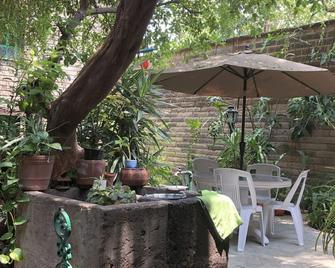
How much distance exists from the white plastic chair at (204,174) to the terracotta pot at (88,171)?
1.96m

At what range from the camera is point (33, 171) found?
11.4ft

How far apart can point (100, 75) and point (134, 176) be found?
1.06 metres

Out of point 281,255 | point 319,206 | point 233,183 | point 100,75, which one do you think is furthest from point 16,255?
point 319,206

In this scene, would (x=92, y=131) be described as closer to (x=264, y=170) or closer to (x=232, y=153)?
(x=264, y=170)

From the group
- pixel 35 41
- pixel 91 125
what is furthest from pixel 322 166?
pixel 35 41

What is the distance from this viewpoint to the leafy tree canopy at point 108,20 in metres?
5.57

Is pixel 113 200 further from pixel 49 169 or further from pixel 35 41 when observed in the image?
pixel 35 41

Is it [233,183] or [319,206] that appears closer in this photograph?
[233,183]

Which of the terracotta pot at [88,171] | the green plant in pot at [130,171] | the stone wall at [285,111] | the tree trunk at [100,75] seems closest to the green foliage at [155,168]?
the green plant in pot at [130,171]

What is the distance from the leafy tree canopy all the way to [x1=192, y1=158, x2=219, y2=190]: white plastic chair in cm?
208

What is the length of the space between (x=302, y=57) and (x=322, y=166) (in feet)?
6.45

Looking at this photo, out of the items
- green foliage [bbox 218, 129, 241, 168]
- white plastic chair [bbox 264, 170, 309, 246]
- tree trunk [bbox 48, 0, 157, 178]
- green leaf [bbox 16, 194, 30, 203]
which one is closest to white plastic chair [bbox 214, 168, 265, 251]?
white plastic chair [bbox 264, 170, 309, 246]

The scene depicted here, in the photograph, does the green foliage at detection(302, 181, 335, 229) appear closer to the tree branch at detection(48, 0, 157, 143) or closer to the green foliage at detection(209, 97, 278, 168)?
the green foliage at detection(209, 97, 278, 168)

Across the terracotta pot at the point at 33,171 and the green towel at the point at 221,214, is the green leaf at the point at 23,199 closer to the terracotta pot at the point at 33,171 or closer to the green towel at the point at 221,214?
the terracotta pot at the point at 33,171
